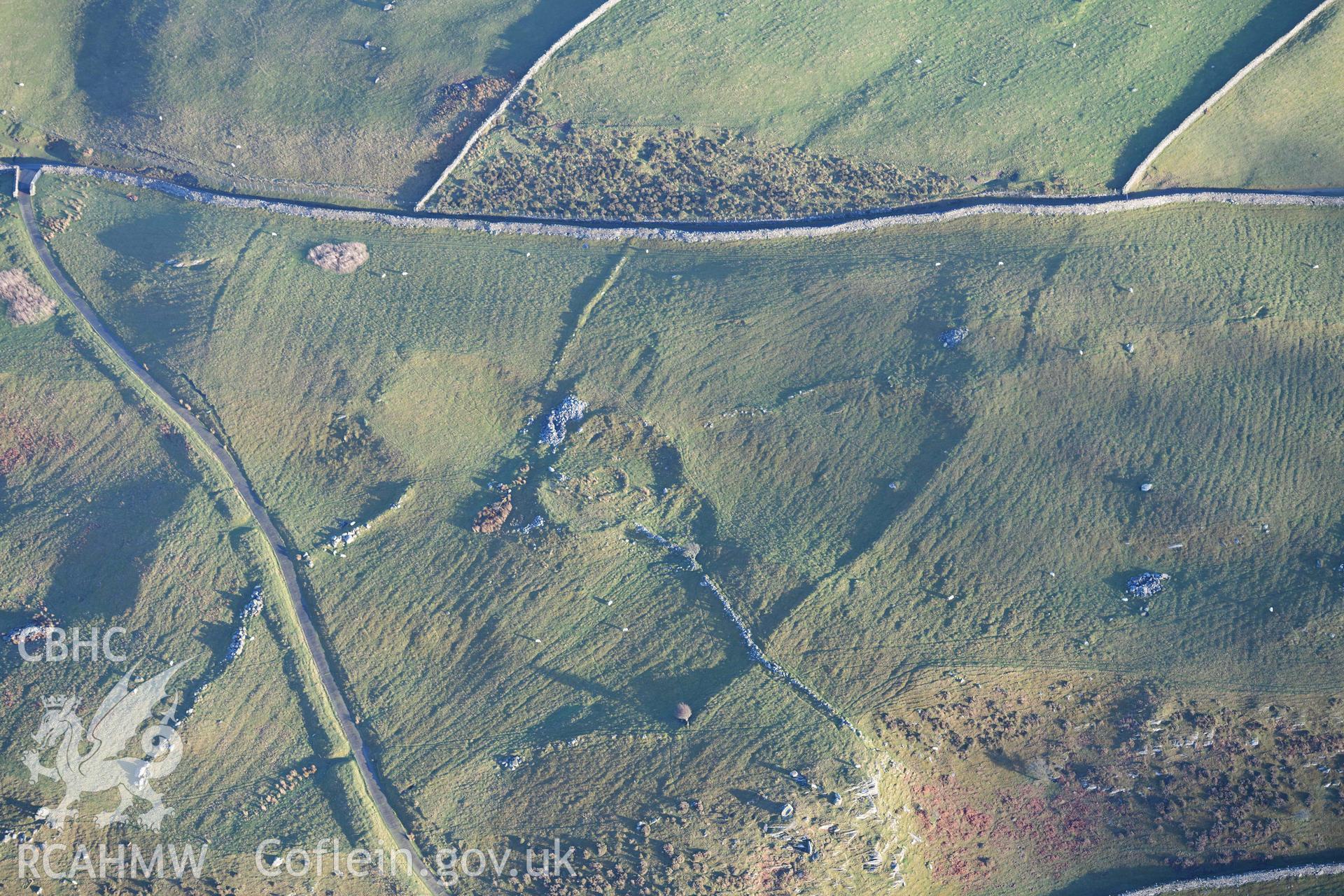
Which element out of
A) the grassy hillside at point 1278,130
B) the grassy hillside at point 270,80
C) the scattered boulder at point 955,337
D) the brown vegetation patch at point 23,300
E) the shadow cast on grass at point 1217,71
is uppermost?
the grassy hillside at point 270,80

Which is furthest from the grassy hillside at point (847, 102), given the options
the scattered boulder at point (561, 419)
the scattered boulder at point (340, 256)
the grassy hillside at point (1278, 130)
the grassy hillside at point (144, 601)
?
the grassy hillside at point (144, 601)

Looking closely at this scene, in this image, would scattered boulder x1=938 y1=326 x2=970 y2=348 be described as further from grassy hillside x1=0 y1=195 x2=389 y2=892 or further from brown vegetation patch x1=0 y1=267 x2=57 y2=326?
brown vegetation patch x1=0 y1=267 x2=57 y2=326

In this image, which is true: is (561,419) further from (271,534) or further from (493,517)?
(271,534)

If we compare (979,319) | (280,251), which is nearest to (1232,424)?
(979,319)

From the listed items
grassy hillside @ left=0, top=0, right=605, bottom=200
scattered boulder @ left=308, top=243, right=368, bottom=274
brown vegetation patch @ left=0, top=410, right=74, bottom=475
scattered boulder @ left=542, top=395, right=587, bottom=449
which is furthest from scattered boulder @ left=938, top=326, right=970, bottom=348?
brown vegetation patch @ left=0, top=410, right=74, bottom=475

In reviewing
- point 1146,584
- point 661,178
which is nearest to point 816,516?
point 1146,584

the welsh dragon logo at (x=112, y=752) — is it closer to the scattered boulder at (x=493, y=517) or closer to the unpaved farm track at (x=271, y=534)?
the unpaved farm track at (x=271, y=534)

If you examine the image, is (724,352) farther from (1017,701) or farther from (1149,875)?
(1149,875)
